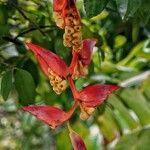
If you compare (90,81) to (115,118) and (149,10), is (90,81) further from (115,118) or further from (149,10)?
(149,10)

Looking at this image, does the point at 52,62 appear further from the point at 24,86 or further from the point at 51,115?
the point at 24,86

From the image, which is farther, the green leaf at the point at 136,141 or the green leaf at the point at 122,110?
the green leaf at the point at 122,110

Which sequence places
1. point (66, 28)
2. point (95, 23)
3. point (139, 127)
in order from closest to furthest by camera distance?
point (66, 28) < point (95, 23) < point (139, 127)

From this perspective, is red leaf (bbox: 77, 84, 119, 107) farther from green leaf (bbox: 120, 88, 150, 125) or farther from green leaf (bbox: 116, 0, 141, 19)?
green leaf (bbox: 120, 88, 150, 125)

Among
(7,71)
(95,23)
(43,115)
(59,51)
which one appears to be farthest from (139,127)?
(43,115)

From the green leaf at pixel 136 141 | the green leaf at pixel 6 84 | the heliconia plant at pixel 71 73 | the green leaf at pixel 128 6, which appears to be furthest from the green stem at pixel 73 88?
the green leaf at pixel 136 141

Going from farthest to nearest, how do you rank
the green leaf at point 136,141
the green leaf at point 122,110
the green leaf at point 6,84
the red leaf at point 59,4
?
1. the green leaf at point 122,110
2. the green leaf at point 136,141
3. the green leaf at point 6,84
4. the red leaf at point 59,4

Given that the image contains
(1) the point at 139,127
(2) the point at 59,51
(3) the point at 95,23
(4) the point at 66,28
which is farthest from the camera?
(1) the point at 139,127

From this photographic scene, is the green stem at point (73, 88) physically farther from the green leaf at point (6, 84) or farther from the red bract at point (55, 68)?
the green leaf at point (6, 84)
